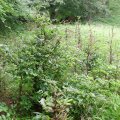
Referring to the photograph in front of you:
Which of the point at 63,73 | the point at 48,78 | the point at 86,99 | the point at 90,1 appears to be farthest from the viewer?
the point at 90,1

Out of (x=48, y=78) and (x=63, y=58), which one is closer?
(x=48, y=78)

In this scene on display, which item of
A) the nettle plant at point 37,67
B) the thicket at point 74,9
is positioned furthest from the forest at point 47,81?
the thicket at point 74,9

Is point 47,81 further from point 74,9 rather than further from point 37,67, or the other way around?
point 74,9

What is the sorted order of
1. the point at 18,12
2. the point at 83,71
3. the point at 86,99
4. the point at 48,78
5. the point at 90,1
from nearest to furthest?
1. the point at 86,99
2. the point at 48,78
3. the point at 83,71
4. the point at 18,12
5. the point at 90,1

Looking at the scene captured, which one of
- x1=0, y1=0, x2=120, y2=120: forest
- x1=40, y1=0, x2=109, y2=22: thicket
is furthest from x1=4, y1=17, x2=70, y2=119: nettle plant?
x1=40, y1=0, x2=109, y2=22: thicket

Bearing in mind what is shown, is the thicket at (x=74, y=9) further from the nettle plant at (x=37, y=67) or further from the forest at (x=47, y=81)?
the nettle plant at (x=37, y=67)

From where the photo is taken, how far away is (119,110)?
5355 mm

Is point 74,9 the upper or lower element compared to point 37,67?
lower

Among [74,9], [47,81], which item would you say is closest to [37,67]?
[47,81]

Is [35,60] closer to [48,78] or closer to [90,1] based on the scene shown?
[48,78]

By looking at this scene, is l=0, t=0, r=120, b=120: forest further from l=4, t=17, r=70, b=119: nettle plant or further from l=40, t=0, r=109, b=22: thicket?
l=40, t=0, r=109, b=22: thicket

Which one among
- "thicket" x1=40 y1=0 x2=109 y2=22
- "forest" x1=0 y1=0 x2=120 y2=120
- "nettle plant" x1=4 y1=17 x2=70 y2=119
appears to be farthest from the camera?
"thicket" x1=40 y1=0 x2=109 y2=22

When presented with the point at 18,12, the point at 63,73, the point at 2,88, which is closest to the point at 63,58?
the point at 63,73

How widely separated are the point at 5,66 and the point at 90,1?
1584cm
